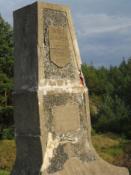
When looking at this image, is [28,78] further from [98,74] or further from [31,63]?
[98,74]

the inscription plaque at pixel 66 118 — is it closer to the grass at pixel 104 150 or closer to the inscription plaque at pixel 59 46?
the inscription plaque at pixel 59 46

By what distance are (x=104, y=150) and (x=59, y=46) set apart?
45.7 feet

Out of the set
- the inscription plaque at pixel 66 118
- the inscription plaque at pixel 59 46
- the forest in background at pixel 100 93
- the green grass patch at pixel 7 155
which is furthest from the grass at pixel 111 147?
the inscription plaque at pixel 59 46

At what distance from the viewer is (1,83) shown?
2791cm

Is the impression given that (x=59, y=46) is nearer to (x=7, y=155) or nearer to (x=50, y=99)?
(x=50, y=99)

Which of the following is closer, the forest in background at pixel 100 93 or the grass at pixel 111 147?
the grass at pixel 111 147

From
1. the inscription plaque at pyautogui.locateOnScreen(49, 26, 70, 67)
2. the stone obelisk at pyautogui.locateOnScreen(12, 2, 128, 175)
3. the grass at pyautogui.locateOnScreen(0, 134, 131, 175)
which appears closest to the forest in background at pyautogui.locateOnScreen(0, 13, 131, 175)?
the grass at pyautogui.locateOnScreen(0, 134, 131, 175)

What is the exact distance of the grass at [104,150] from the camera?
20569 millimetres

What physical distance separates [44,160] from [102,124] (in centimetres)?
2268

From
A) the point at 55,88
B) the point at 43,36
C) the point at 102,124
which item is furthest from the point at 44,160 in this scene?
the point at 102,124

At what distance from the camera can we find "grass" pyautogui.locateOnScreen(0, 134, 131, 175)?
20569 millimetres

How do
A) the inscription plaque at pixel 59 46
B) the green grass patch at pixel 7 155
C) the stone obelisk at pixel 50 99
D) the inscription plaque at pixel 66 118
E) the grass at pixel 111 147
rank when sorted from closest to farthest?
the stone obelisk at pixel 50 99
the inscription plaque at pixel 66 118
the inscription plaque at pixel 59 46
the green grass patch at pixel 7 155
the grass at pixel 111 147

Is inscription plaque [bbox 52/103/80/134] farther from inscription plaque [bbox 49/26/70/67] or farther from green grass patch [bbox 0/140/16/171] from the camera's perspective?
green grass patch [bbox 0/140/16/171]

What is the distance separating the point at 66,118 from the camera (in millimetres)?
10773
